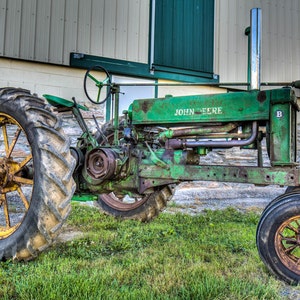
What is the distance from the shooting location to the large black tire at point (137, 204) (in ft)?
11.7

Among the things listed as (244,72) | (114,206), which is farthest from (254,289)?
(244,72)

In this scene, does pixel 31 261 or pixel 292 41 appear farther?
pixel 292 41

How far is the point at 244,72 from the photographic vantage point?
6.25m

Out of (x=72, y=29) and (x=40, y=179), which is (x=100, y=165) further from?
(x=72, y=29)

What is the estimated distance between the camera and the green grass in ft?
5.59

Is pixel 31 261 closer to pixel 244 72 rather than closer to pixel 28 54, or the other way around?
pixel 28 54

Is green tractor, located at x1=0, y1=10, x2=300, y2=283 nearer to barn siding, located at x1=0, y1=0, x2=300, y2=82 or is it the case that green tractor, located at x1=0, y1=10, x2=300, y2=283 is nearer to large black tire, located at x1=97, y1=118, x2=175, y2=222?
large black tire, located at x1=97, y1=118, x2=175, y2=222

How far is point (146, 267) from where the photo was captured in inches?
83.8

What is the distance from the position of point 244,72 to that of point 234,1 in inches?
50.4

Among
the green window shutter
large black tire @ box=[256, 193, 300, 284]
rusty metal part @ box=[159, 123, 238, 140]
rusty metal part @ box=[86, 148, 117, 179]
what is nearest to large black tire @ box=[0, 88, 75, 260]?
rusty metal part @ box=[86, 148, 117, 179]

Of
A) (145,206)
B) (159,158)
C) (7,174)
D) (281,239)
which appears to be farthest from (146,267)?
(145,206)

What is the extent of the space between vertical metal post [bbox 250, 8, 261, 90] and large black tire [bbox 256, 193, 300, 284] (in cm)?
80

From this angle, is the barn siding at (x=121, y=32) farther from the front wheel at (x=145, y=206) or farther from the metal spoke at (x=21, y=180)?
the metal spoke at (x=21, y=180)

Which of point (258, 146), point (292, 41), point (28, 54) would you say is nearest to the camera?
point (258, 146)
